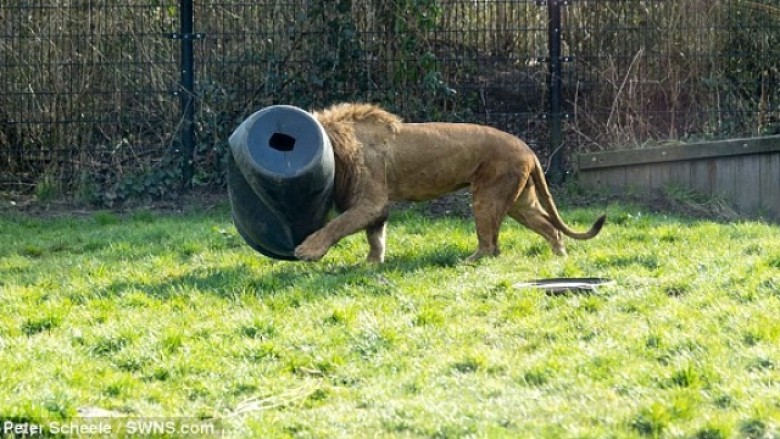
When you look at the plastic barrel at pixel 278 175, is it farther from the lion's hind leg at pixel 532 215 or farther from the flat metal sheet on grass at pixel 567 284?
the lion's hind leg at pixel 532 215

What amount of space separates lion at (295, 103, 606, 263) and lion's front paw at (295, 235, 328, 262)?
23.5 inches

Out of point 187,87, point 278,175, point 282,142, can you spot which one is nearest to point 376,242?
point 282,142

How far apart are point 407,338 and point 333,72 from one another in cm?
692

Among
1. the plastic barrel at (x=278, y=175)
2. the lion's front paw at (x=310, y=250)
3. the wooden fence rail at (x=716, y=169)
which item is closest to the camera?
the plastic barrel at (x=278, y=175)

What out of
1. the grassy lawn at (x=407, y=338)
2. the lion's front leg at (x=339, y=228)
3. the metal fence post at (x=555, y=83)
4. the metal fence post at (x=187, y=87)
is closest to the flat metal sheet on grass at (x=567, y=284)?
the grassy lawn at (x=407, y=338)

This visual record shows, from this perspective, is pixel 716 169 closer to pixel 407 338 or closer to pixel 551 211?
pixel 551 211

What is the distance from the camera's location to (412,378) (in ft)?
19.7

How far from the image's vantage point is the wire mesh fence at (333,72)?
13352 mm

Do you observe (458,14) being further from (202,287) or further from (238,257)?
(202,287)

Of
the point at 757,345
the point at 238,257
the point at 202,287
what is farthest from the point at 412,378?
the point at 238,257

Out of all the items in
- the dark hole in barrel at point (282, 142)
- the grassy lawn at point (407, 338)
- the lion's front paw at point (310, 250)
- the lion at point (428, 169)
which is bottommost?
the grassy lawn at point (407, 338)

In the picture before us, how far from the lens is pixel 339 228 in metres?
9.03

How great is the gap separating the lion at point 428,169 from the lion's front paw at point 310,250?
0.60 m

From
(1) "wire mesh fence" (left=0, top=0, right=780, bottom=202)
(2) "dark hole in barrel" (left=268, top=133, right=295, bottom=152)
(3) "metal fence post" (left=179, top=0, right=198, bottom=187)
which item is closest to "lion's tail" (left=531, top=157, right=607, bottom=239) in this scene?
(2) "dark hole in barrel" (left=268, top=133, right=295, bottom=152)
